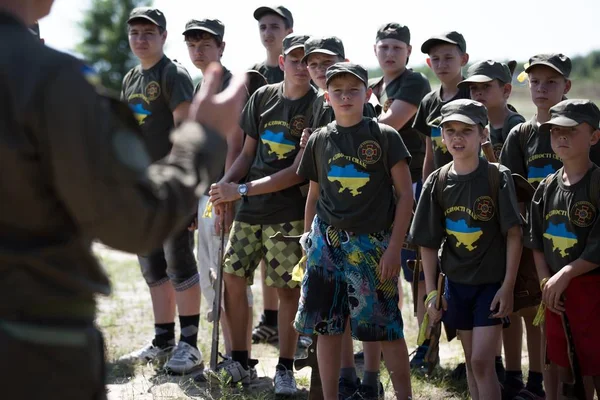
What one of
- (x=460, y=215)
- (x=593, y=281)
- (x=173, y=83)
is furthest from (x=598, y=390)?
(x=173, y=83)

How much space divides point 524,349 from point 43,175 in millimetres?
5779

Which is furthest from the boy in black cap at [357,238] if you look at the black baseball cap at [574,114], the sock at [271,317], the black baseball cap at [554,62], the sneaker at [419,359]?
the sock at [271,317]

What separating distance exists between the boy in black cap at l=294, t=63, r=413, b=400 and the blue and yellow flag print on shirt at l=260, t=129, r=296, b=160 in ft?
2.52

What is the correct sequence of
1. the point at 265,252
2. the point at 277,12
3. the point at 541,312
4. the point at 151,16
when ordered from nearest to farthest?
1. the point at 541,312
2. the point at 265,252
3. the point at 151,16
4. the point at 277,12

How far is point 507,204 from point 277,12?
11.0ft

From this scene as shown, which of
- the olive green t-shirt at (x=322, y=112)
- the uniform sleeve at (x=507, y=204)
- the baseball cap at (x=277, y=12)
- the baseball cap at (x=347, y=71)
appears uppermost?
the baseball cap at (x=277, y=12)

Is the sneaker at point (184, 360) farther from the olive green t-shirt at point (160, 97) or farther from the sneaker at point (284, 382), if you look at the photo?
the olive green t-shirt at point (160, 97)

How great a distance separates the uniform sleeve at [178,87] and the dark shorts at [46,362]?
14.0 ft

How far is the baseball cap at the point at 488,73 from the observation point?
5.64m

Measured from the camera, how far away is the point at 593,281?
4.68 m

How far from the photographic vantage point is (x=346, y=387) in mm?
5652

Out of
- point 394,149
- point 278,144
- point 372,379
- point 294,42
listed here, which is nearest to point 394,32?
point 294,42

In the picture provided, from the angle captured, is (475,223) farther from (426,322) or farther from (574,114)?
(574,114)

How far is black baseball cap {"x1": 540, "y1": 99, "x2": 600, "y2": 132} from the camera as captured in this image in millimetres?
4707
